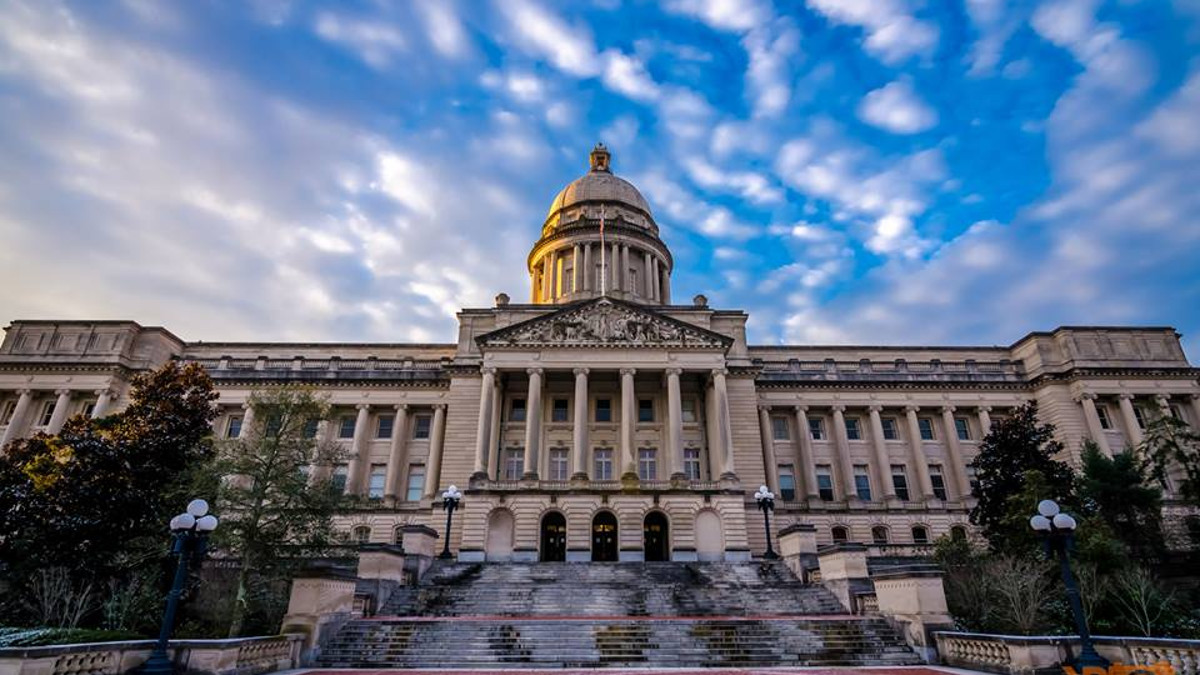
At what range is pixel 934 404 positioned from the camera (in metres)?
43.7

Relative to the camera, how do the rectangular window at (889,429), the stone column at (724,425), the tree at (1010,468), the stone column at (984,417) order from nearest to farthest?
1. the tree at (1010,468)
2. the stone column at (724,425)
3. the stone column at (984,417)
4. the rectangular window at (889,429)

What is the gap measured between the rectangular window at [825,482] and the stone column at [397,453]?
92.3 ft

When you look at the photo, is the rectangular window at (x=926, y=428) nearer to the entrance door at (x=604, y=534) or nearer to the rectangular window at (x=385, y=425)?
the entrance door at (x=604, y=534)

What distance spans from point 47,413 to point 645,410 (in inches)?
1621

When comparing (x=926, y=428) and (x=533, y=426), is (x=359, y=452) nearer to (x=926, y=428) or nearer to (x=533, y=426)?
(x=533, y=426)

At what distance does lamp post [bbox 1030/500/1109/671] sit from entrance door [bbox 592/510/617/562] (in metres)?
21.3

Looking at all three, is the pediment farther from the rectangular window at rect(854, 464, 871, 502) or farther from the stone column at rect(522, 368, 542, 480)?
the rectangular window at rect(854, 464, 871, 502)

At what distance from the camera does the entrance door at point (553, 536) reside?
31.4 meters

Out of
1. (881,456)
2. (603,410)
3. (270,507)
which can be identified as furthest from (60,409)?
(881,456)

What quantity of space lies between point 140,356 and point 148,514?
2650 centimetres

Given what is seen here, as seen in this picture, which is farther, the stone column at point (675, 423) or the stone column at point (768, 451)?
the stone column at point (768, 451)

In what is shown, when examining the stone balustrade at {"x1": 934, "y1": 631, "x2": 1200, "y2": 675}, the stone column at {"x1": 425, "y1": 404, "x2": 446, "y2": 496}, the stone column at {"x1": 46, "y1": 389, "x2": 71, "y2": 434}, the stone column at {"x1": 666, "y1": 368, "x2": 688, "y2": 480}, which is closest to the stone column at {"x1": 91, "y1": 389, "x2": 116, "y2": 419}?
the stone column at {"x1": 46, "y1": 389, "x2": 71, "y2": 434}

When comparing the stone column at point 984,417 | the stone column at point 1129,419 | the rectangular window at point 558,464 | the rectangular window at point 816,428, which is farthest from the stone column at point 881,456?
the rectangular window at point 558,464

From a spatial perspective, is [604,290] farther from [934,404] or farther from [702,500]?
[934,404]
